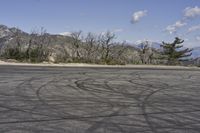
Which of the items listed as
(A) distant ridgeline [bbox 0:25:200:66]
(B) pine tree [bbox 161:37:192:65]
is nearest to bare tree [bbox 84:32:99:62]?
(A) distant ridgeline [bbox 0:25:200:66]

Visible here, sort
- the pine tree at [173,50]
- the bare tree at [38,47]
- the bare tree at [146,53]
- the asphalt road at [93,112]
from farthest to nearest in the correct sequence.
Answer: the pine tree at [173,50] → the bare tree at [146,53] → the bare tree at [38,47] → the asphalt road at [93,112]

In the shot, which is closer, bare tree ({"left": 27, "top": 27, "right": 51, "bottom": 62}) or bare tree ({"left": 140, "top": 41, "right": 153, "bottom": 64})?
bare tree ({"left": 27, "top": 27, "right": 51, "bottom": 62})

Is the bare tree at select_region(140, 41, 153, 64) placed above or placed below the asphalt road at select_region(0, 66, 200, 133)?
above

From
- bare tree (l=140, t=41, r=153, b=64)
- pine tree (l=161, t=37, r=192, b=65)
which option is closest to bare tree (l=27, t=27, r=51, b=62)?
bare tree (l=140, t=41, r=153, b=64)

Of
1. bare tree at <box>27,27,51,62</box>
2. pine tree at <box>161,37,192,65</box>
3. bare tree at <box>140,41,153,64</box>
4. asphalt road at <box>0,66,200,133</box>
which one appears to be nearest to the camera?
asphalt road at <box>0,66,200,133</box>

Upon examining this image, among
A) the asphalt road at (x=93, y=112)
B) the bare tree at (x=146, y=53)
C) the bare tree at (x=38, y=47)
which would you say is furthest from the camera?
the bare tree at (x=146, y=53)

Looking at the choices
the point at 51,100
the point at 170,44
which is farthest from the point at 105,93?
the point at 170,44

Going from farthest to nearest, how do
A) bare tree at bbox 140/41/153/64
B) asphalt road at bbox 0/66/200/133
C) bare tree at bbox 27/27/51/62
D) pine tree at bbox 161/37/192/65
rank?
pine tree at bbox 161/37/192/65, bare tree at bbox 140/41/153/64, bare tree at bbox 27/27/51/62, asphalt road at bbox 0/66/200/133

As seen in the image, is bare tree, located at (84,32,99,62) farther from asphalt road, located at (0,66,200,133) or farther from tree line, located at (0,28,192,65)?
asphalt road, located at (0,66,200,133)

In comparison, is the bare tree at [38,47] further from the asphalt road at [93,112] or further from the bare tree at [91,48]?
the asphalt road at [93,112]

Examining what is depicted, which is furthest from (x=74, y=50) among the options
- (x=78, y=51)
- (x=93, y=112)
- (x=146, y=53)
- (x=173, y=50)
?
(x=93, y=112)

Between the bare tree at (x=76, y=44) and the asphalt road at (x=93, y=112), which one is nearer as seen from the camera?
the asphalt road at (x=93, y=112)

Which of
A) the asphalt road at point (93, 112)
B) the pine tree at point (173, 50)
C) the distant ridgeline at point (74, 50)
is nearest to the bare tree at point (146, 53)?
the distant ridgeline at point (74, 50)

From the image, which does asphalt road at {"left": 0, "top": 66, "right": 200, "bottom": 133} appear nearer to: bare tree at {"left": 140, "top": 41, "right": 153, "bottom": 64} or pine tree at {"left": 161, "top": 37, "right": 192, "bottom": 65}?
bare tree at {"left": 140, "top": 41, "right": 153, "bottom": 64}
